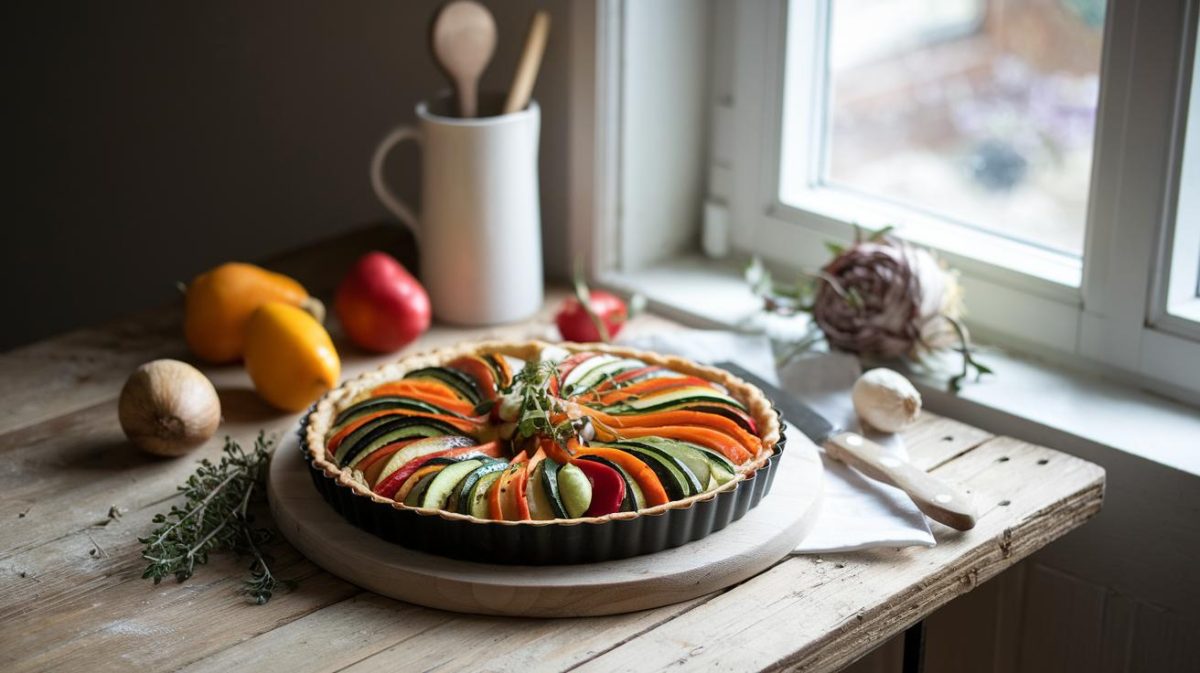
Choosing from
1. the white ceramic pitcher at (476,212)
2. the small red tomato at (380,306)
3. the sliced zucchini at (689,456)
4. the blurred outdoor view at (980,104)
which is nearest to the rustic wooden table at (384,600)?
the sliced zucchini at (689,456)

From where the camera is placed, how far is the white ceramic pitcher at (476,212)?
5.43 ft

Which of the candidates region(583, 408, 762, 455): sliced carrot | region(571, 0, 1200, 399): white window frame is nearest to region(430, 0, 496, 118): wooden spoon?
region(571, 0, 1200, 399): white window frame

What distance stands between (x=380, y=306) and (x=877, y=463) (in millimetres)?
662

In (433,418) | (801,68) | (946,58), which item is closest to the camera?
(433,418)

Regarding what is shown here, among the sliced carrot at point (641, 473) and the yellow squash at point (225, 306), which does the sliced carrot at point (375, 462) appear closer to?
the sliced carrot at point (641, 473)

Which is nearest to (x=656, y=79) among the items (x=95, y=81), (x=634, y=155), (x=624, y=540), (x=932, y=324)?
(x=634, y=155)

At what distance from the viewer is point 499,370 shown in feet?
4.58

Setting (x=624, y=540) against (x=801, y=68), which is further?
(x=801, y=68)

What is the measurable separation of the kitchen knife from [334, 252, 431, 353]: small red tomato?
1.43 ft

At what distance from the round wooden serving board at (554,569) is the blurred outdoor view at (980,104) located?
1.52 meters

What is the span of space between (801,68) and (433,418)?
789 millimetres

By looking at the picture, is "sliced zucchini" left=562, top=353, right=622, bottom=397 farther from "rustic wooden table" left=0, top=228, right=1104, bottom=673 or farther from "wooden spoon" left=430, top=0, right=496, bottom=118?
"wooden spoon" left=430, top=0, right=496, bottom=118

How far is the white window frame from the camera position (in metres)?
1.37

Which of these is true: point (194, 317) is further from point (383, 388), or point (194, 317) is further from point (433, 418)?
point (433, 418)
